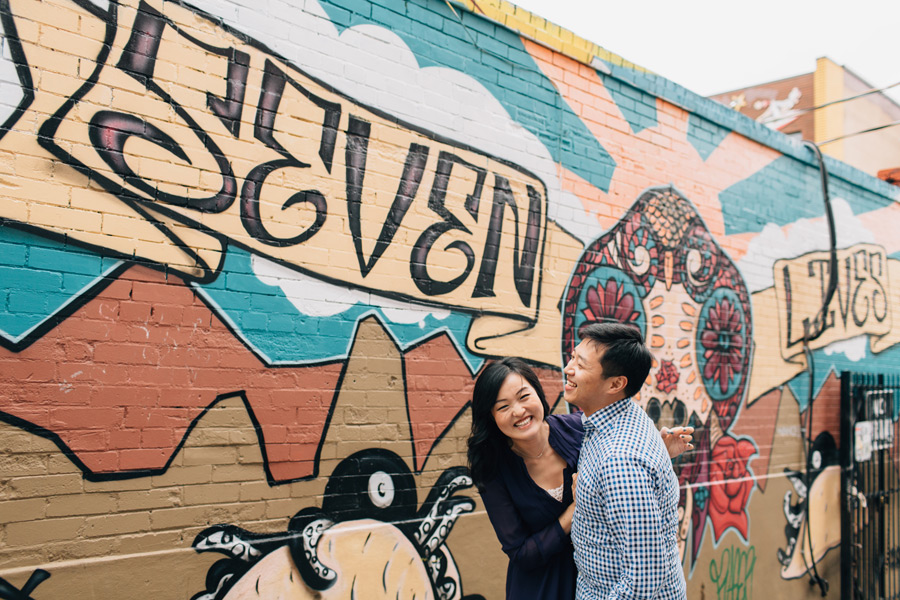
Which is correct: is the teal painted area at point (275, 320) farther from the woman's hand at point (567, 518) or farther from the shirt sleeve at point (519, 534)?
the woman's hand at point (567, 518)

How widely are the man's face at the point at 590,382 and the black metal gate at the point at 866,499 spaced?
19.5ft

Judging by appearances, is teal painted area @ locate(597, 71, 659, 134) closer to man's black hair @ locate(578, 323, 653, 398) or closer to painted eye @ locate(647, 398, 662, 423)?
painted eye @ locate(647, 398, 662, 423)

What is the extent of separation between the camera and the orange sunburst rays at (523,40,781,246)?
16.0 feet

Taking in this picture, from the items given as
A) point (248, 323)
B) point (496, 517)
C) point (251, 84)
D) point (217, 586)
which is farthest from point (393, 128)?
point (217, 586)

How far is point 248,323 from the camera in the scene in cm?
326

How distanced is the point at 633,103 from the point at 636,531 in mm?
4192

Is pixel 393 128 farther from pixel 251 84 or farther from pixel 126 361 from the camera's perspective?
pixel 126 361

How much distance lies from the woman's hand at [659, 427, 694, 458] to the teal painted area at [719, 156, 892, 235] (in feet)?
12.7

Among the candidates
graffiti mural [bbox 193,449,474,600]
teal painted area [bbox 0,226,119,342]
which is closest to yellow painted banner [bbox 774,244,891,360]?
graffiti mural [bbox 193,449,474,600]

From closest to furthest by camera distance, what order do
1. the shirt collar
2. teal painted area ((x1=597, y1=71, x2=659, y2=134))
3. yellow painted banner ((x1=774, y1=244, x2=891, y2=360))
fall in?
1. the shirt collar
2. teal painted area ((x1=597, y1=71, x2=659, y2=134))
3. yellow painted banner ((x1=774, y1=244, x2=891, y2=360))

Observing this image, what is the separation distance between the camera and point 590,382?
92.4 inches

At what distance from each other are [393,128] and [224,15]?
3.51ft

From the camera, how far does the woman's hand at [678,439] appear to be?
2725 mm

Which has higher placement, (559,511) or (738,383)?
(738,383)
